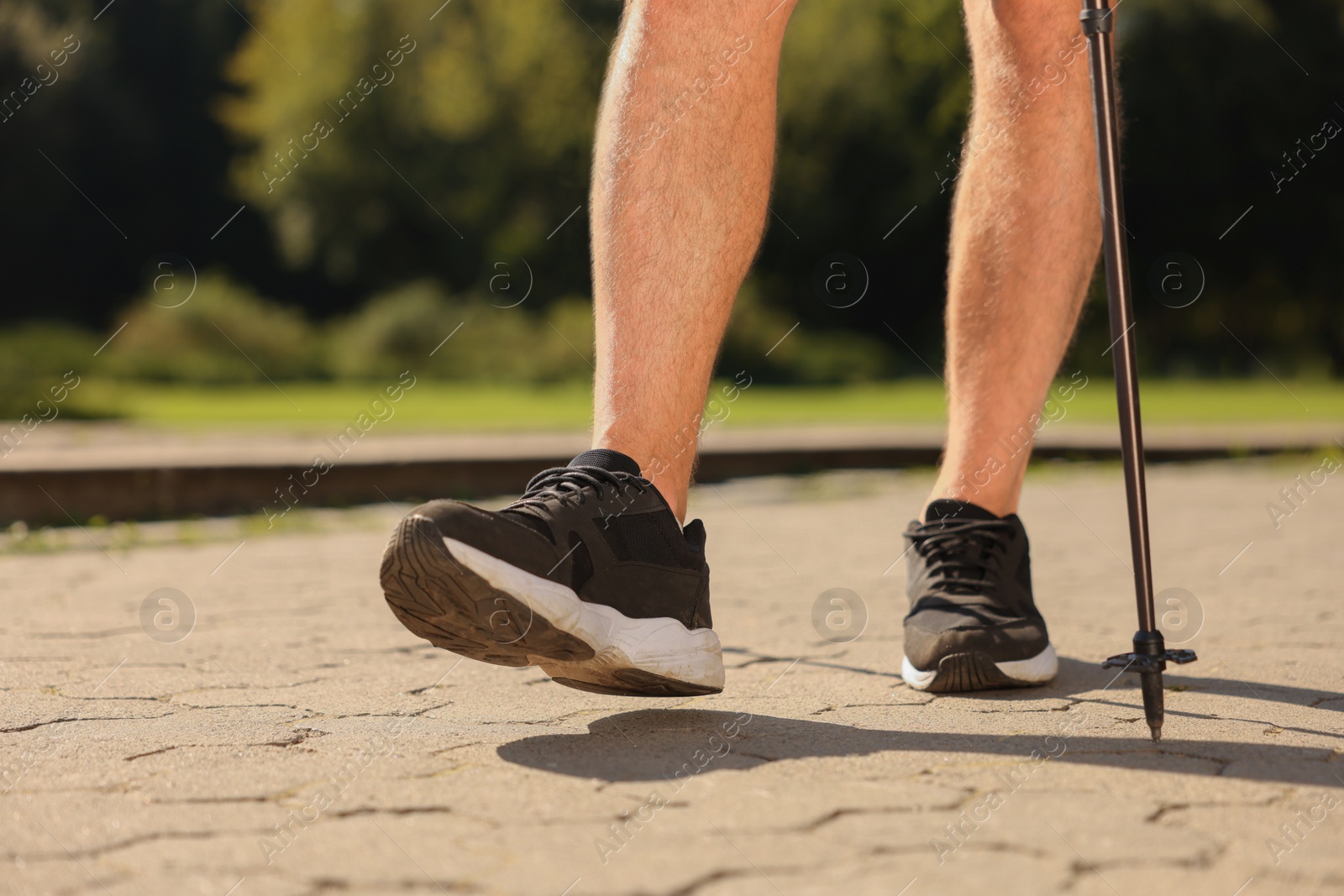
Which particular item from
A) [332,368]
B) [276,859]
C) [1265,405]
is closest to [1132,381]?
[276,859]

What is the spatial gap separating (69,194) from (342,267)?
593 cm

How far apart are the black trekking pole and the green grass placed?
754 centimetres

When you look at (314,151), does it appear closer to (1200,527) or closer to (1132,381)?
(1200,527)

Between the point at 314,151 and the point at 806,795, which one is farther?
the point at 314,151

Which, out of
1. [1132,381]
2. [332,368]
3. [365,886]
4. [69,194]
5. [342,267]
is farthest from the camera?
[342,267]

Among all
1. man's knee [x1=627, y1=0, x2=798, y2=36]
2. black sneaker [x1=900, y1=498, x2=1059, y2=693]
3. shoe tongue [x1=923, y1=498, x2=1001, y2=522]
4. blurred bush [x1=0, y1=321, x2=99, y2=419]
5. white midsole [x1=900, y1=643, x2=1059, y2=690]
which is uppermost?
blurred bush [x1=0, y1=321, x2=99, y2=419]

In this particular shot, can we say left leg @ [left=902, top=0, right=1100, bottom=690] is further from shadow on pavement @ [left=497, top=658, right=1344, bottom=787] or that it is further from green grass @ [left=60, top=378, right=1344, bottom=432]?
green grass @ [left=60, top=378, right=1344, bottom=432]

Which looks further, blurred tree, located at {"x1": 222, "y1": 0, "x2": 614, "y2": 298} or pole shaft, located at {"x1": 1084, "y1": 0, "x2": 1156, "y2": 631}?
blurred tree, located at {"x1": 222, "y1": 0, "x2": 614, "y2": 298}

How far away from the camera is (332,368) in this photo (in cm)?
2072

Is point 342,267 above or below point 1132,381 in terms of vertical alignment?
above

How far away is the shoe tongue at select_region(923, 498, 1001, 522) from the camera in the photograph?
206 centimetres

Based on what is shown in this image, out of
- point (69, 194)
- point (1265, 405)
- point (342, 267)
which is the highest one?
point (69, 194)

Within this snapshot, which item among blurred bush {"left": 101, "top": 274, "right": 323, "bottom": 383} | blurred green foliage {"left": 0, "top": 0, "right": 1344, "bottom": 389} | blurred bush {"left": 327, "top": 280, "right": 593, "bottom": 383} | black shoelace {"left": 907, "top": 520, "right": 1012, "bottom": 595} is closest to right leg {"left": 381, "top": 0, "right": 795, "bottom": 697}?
black shoelace {"left": 907, "top": 520, "right": 1012, "bottom": 595}

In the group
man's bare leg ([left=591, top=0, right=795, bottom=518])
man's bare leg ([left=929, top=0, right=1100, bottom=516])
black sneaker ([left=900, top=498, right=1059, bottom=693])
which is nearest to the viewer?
man's bare leg ([left=591, top=0, right=795, bottom=518])
